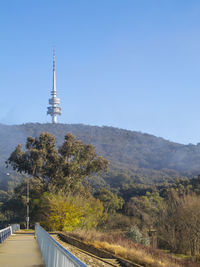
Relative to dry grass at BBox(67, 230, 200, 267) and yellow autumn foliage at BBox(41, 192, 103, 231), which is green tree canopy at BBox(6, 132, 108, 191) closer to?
yellow autumn foliage at BBox(41, 192, 103, 231)

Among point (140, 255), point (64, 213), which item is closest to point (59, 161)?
point (64, 213)

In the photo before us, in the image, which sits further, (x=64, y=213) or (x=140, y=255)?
(x=64, y=213)

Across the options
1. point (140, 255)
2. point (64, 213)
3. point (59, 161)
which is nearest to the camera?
point (140, 255)

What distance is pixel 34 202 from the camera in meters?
61.0

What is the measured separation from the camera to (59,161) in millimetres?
59531

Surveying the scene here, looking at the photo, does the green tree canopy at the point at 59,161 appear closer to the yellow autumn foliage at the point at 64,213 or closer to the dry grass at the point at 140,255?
the yellow autumn foliage at the point at 64,213

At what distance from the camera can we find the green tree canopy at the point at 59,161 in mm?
58625

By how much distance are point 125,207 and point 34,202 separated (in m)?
24.8

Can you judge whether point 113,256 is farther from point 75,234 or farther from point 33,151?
point 33,151

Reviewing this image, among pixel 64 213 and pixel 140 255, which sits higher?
pixel 64 213

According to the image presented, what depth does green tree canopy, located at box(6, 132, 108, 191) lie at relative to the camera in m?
58.6

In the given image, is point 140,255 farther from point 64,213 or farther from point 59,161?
point 59,161

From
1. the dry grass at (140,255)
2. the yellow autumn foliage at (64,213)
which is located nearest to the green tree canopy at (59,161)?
the yellow autumn foliage at (64,213)

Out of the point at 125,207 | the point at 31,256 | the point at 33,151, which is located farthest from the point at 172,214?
the point at 125,207
